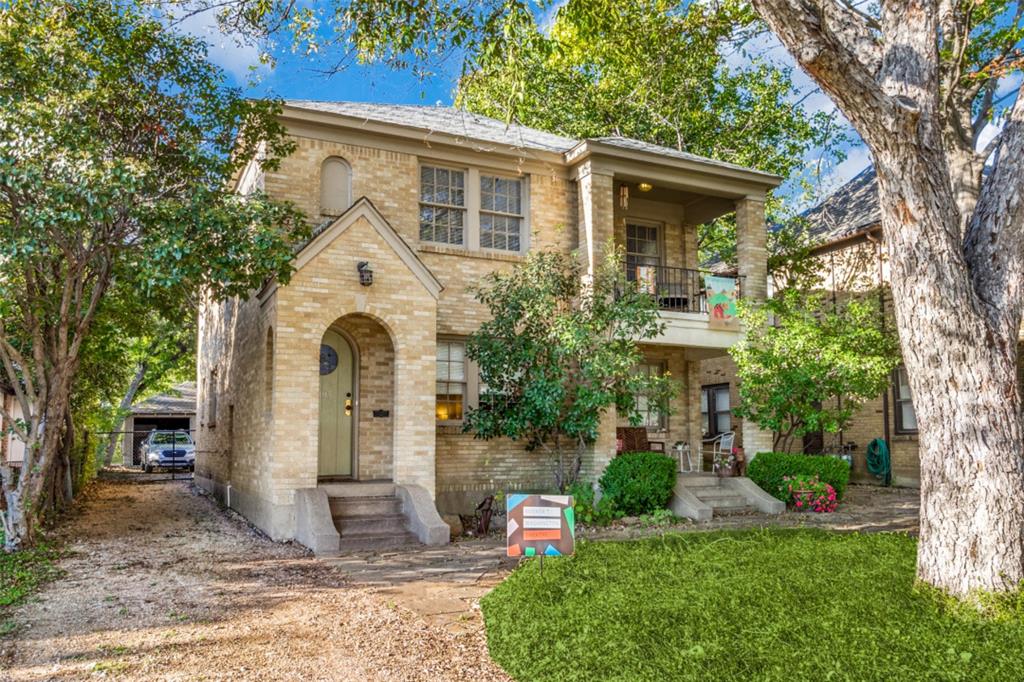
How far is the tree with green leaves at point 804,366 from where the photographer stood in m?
13.7

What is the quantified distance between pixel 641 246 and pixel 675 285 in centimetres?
110

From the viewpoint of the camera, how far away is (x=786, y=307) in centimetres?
1527

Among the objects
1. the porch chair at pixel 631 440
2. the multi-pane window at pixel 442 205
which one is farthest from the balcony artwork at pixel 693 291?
the multi-pane window at pixel 442 205

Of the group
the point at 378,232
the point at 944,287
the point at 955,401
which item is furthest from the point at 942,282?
the point at 378,232

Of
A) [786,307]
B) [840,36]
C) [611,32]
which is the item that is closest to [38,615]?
[840,36]

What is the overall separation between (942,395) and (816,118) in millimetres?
20180

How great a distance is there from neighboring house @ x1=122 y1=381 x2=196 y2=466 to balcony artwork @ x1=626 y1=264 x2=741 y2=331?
2401cm

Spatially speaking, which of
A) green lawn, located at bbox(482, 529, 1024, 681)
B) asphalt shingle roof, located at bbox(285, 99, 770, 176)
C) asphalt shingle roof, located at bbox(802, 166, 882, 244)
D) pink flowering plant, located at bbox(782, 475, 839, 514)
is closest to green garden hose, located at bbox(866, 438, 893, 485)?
asphalt shingle roof, located at bbox(802, 166, 882, 244)

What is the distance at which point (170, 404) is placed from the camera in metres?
34.7

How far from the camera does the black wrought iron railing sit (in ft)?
50.1

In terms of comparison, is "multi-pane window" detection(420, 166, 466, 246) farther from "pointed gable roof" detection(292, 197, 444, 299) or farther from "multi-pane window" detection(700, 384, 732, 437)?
"multi-pane window" detection(700, 384, 732, 437)

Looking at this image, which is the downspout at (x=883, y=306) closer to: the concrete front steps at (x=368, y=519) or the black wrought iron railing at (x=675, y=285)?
the black wrought iron railing at (x=675, y=285)

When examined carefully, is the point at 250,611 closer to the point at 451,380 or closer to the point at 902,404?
the point at 451,380

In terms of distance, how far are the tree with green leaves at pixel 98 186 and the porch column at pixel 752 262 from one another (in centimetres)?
885
